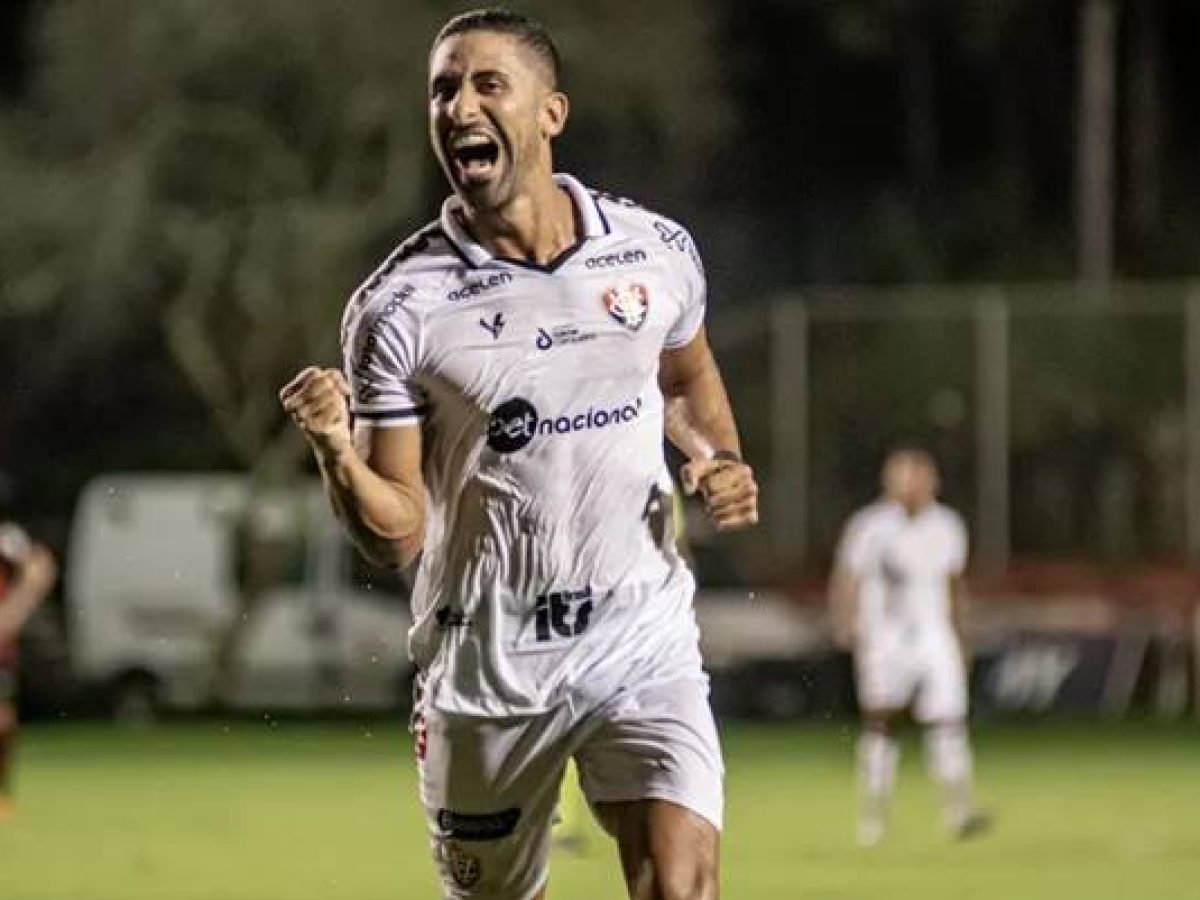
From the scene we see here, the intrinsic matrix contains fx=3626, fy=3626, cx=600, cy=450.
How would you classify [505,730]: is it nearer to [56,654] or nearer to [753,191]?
[56,654]

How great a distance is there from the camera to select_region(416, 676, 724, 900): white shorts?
8297 millimetres

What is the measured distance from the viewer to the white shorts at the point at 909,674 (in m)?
20.7

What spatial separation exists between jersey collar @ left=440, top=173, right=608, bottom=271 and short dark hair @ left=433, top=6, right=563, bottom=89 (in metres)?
0.29

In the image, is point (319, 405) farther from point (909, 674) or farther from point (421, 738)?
point (909, 674)

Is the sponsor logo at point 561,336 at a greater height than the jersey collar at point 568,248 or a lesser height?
lesser

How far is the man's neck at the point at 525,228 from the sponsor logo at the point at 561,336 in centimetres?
18

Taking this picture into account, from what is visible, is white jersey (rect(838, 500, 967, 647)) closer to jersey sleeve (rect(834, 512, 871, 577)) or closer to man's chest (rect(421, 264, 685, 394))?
jersey sleeve (rect(834, 512, 871, 577))

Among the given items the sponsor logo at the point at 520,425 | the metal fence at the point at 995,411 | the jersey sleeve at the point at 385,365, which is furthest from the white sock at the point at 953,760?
the metal fence at the point at 995,411

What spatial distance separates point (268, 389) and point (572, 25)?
5.35 metres

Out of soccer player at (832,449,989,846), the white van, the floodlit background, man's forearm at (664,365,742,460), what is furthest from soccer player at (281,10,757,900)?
the white van

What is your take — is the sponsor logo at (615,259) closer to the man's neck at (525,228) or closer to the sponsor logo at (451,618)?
the man's neck at (525,228)

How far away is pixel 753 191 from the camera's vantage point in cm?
4862

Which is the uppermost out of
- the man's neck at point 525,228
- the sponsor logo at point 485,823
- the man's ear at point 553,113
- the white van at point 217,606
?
the man's ear at point 553,113


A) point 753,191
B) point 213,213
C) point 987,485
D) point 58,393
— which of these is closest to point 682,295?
point 987,485
